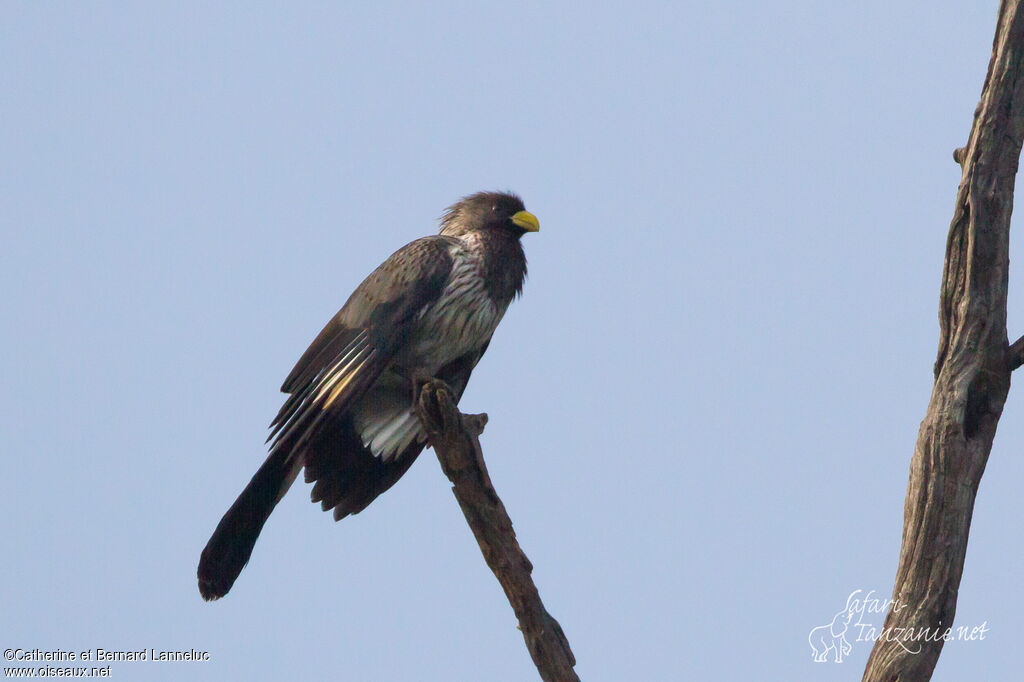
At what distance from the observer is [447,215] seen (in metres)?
7.93

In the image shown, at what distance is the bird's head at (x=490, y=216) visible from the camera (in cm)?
751

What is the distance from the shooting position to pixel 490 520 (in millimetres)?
4902

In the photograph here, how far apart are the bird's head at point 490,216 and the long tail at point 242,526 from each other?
2238 millimetres

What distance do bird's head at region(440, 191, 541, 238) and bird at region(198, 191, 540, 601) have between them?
1.05 feet

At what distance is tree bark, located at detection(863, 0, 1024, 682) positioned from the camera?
4.93 meters

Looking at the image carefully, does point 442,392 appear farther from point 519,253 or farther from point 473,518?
point 519,253

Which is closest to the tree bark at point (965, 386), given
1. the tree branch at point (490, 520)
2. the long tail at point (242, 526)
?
the tree branch at point (490, 520)

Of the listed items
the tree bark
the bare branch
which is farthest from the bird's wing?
the bare branch

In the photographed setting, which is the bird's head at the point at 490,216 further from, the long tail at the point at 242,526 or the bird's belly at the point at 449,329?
the long tail at the point at 242,526

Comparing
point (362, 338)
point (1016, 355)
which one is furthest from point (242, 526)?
point (1016, 355)

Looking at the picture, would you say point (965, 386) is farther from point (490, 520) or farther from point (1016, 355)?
point (490, 520)

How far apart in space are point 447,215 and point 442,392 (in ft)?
10.6

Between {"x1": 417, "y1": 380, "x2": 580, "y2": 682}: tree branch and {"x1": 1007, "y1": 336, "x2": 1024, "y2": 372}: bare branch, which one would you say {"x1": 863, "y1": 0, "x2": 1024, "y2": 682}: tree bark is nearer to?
{"x1": 1007, "y1": 336, "x2": 1024, "y2": 372}: bare branch

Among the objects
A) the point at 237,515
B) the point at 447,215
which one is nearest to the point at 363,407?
the point at 237,515
